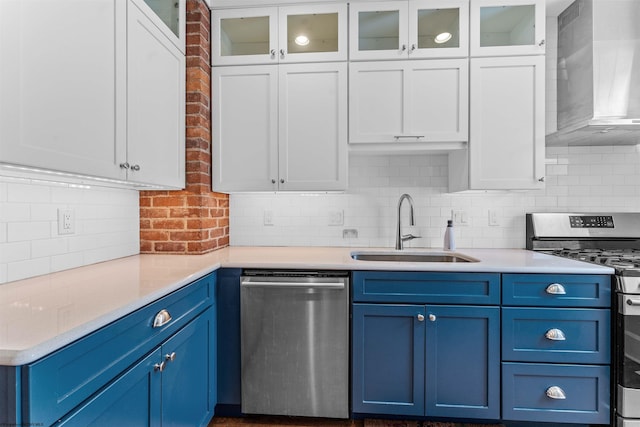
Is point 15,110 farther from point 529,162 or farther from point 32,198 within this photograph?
point 529,162

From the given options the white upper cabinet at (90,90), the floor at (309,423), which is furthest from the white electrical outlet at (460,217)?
the white upper cabinet at (90,90)

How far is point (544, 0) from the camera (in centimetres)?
216

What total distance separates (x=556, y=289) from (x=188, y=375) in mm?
1728

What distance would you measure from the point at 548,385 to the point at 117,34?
251 cm

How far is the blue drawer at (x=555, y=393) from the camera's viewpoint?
5.67 feet

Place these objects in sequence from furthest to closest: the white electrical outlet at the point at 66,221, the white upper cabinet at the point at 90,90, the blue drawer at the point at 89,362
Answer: the white electrical outlet at the point at 66,221
the white upper cabinet at the point at 90,90
the blue drawer at the point at 89,362

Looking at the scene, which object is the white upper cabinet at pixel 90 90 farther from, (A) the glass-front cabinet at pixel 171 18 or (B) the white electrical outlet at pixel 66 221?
(B) the white electrical outlet at pixel 66 221

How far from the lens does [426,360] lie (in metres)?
1.81

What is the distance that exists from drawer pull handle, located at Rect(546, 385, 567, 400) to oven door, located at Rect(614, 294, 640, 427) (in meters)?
0.24

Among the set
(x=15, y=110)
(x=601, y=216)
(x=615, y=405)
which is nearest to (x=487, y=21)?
(x=601, y=216)

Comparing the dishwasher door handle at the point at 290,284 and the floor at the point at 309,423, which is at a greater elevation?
the dishwasher door handle at the point at 290,284

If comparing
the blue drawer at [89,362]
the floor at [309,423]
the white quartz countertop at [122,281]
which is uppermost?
the white quartz countertop at [122,281]

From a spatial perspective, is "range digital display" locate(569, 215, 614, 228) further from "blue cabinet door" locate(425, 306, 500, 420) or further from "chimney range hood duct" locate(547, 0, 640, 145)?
"blue cabinet door" locate(425, 306, 500, 420)

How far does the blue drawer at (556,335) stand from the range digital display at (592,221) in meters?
0.82
